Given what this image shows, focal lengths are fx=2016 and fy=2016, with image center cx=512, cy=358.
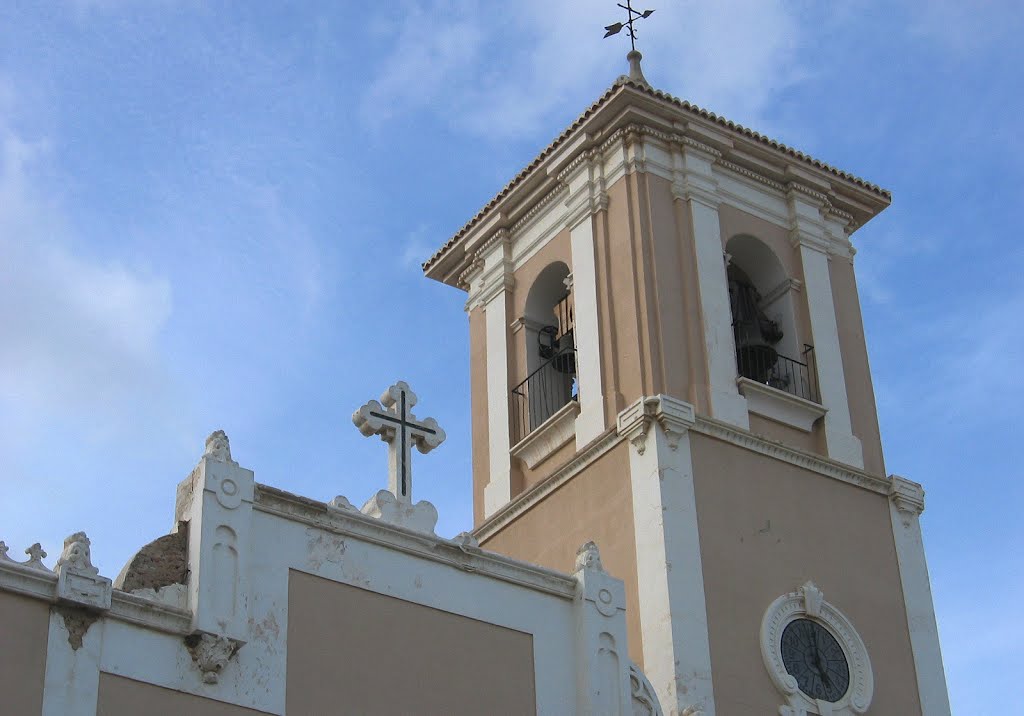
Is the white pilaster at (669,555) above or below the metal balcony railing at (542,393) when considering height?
below

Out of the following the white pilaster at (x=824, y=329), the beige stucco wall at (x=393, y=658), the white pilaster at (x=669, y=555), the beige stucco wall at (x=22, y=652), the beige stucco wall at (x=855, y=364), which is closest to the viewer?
the beige stucco wall at (x=22, y=652)

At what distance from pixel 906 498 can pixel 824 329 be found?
5.84 ft

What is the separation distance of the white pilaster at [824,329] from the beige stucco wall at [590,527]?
212 centimetres

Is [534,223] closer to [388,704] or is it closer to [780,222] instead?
[780,222]

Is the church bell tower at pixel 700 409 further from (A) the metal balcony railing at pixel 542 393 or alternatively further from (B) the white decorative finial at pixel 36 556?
(B) the white decorative finial at pixel 36 556

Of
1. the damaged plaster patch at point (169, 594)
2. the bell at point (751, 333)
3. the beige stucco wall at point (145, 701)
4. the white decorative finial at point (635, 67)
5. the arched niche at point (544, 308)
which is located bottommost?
the beige stucco wall at point (145, 701)

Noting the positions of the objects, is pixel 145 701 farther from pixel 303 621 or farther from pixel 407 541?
pixel 407 541

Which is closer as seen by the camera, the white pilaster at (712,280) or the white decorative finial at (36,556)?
the white decorative finial at (36,556)

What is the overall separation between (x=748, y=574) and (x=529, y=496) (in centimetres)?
231

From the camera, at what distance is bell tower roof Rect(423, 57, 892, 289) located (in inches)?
712

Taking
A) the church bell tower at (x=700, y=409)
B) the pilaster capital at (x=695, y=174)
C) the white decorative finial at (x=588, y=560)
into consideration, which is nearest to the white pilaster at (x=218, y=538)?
the white decorative finial at (x=588, y=560)

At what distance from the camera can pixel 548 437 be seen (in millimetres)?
17688

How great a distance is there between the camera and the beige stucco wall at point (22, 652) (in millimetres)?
10438

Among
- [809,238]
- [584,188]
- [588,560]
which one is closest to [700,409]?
[584,188]
